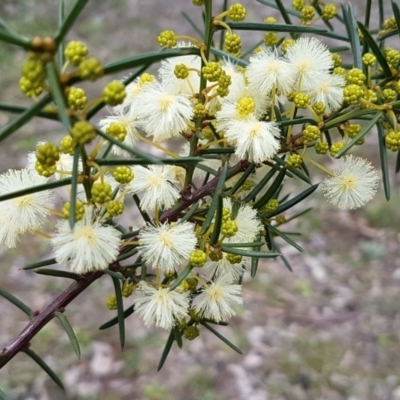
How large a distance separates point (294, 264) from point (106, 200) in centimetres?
167

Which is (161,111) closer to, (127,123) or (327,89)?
(127,123)

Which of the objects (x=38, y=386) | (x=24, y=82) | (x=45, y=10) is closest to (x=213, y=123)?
(x=24, y=82)

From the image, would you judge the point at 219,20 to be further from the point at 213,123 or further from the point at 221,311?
the point at 221,311

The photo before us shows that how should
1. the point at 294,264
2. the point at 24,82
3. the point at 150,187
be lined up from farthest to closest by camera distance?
the point at 294,264 → the point at 150,187 → the point at 24,82

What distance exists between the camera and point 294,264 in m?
1.96

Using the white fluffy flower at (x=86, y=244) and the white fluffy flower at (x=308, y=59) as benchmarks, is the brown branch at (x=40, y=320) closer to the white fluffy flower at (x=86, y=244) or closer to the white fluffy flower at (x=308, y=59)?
the white fluffy flower at (x=86, y=244)

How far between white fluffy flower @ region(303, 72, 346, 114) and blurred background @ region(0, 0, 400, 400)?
4.19 ft

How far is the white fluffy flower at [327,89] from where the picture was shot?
1.56 ft

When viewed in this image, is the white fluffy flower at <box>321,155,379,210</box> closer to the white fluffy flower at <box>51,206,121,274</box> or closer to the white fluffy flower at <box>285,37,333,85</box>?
the white fluffy flower at <box>285,37,333,85</box>

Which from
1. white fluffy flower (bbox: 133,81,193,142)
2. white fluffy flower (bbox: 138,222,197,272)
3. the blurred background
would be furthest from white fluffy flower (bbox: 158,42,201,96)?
the blurred background

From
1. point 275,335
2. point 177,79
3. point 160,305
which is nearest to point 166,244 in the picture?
point 160,305

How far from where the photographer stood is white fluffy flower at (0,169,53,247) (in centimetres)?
44

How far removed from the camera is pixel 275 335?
1.74m

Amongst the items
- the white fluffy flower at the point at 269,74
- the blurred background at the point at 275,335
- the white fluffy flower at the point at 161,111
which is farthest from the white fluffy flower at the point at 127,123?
the blurred background at the point at 275,335
